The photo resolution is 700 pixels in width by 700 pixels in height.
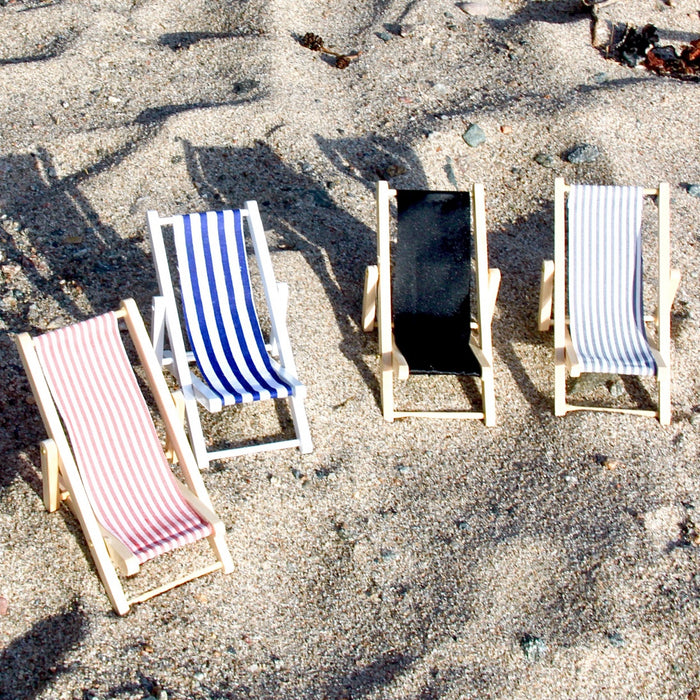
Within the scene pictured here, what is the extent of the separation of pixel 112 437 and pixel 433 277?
6.90 feet

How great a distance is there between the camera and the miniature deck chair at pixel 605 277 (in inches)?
211

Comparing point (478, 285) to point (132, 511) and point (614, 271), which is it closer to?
point (614, 271)

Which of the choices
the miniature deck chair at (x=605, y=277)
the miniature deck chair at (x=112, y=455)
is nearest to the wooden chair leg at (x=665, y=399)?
the miniature deck chair at (x=605, y=277)

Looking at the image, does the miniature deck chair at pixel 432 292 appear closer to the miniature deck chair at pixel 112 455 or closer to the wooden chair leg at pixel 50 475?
the miniature deck chair at pixel 112 455

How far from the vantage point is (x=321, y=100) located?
780 centimetres

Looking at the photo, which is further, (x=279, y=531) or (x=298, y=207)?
(x=298, y=207)

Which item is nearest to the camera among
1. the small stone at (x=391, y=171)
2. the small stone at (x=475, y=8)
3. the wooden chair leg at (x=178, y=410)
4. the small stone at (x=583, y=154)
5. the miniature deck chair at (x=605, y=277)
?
the wooden chair leg at (x=178, y=410)

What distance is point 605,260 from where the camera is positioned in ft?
18.1

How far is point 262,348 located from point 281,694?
187 cm

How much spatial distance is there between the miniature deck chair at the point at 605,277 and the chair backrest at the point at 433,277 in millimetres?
532

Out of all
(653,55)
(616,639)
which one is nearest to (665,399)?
(616,639)

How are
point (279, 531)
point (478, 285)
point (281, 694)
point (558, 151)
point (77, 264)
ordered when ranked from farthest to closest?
point (558, 151)
point (77, 264)
point (478, 285)
point (279, 531)
point (281, 694)

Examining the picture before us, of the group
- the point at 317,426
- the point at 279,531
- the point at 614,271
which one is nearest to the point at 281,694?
the point at 279,531

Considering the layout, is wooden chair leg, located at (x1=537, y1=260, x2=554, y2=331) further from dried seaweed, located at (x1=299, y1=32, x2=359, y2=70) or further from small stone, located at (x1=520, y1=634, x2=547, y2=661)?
dried seaweed, located at (x1=299, y1=32, x2=359, y2=70)
